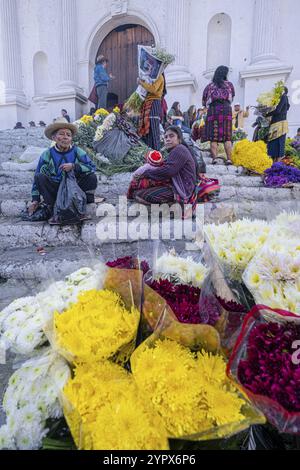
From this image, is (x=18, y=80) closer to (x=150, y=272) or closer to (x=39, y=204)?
(x=39, y=204)

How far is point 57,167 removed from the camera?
13.2 feet

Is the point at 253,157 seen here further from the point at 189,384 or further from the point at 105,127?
the point at 189,384

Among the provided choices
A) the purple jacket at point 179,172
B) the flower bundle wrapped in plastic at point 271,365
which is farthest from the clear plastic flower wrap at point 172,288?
the purple jacket at point 179,172

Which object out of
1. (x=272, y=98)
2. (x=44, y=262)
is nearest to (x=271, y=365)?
(x=44, y=262)

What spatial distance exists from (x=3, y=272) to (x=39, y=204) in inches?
47.3

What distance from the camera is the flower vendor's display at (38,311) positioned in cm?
84

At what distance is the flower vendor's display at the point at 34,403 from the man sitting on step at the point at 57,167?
3.17 meters

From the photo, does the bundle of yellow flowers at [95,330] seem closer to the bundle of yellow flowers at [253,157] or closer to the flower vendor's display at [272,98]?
the bundle of yellow flowers at [253,157]

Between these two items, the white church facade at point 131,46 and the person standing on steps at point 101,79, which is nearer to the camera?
the person standing on steps at point 101,79

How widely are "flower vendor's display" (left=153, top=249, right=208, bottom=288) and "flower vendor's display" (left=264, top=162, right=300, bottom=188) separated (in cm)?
497

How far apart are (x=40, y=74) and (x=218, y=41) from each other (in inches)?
274

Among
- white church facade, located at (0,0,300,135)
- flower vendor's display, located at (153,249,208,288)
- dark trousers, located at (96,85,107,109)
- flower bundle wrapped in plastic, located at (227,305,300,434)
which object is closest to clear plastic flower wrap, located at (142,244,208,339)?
flower vendor's display, located at (153,249,208,288)

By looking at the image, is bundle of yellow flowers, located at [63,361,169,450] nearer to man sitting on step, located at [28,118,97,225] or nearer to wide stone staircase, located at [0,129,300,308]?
wide stone staircase, located at [0,129,300,308]
